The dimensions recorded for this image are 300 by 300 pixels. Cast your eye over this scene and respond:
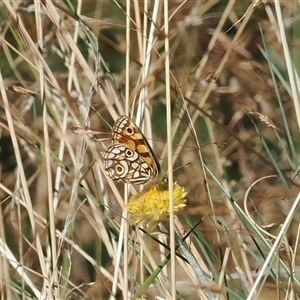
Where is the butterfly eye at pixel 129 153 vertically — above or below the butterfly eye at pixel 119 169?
above

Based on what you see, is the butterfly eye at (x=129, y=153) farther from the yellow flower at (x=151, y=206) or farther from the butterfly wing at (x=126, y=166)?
the yellow flower at (x=151, y=206)

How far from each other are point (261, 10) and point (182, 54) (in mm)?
213

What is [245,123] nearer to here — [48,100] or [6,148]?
[6,148]

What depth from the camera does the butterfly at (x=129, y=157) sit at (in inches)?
31.1

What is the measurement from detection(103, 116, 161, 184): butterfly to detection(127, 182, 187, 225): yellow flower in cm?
8

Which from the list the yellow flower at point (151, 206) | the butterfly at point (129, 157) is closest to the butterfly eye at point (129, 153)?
the butterfly at point (129, 157)

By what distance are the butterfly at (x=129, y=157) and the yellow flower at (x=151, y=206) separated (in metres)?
0.08

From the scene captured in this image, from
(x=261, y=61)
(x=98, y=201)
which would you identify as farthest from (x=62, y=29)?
(x=261, y=61)

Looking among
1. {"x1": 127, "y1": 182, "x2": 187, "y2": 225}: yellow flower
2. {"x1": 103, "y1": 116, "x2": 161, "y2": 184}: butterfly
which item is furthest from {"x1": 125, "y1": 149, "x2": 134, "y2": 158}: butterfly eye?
{"x1": 127, "y1": 182, "x2": 187, "y2": 225}: yellow flower

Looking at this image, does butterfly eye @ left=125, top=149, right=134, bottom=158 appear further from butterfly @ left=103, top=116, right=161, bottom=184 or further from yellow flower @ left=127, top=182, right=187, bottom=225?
yellow flower @ left=127, top=182, right=187, bottom=225

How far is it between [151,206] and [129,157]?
137 mm

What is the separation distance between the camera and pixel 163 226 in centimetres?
92

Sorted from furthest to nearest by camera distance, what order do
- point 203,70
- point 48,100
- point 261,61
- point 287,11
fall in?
1. point 261,61
2. point 287,11
3. point 203,70
4. point 48,100

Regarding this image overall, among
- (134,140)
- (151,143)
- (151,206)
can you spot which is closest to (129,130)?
(134,140)
